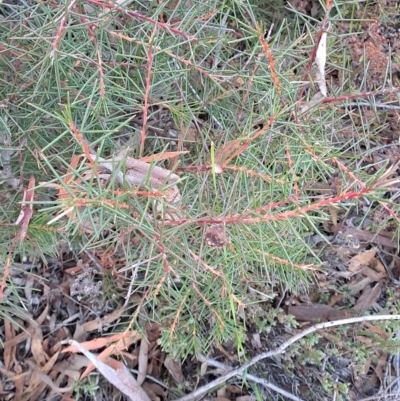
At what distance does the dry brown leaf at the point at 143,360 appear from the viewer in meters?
1.64

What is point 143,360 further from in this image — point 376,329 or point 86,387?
point 376,329

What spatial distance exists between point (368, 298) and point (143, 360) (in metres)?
0.88

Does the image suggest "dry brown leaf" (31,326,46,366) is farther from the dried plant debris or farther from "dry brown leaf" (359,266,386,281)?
"dry brown leaf" (359,266,386,281)

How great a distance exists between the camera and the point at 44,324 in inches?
66.7

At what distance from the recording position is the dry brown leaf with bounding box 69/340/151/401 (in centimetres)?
153

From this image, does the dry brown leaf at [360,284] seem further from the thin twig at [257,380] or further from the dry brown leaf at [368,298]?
the thin twig at [257,380]

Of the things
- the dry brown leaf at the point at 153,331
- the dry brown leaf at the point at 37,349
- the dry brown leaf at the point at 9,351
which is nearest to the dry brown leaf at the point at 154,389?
the dry brown leaf at the point at 153,331

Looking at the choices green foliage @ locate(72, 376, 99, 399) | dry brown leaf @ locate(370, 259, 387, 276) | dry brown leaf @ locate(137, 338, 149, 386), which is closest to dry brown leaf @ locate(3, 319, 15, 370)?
green foliage @ locate(72, 376, 99, 399)

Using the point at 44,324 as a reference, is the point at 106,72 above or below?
above

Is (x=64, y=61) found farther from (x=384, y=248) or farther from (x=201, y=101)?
(x=384, y=248)

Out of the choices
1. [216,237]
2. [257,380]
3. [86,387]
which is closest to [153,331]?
[86,387]

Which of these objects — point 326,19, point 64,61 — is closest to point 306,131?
point 326,19

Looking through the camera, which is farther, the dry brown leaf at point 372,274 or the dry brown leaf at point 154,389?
the dry brown leaf at point 372,274

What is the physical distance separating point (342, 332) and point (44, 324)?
1.09 m
